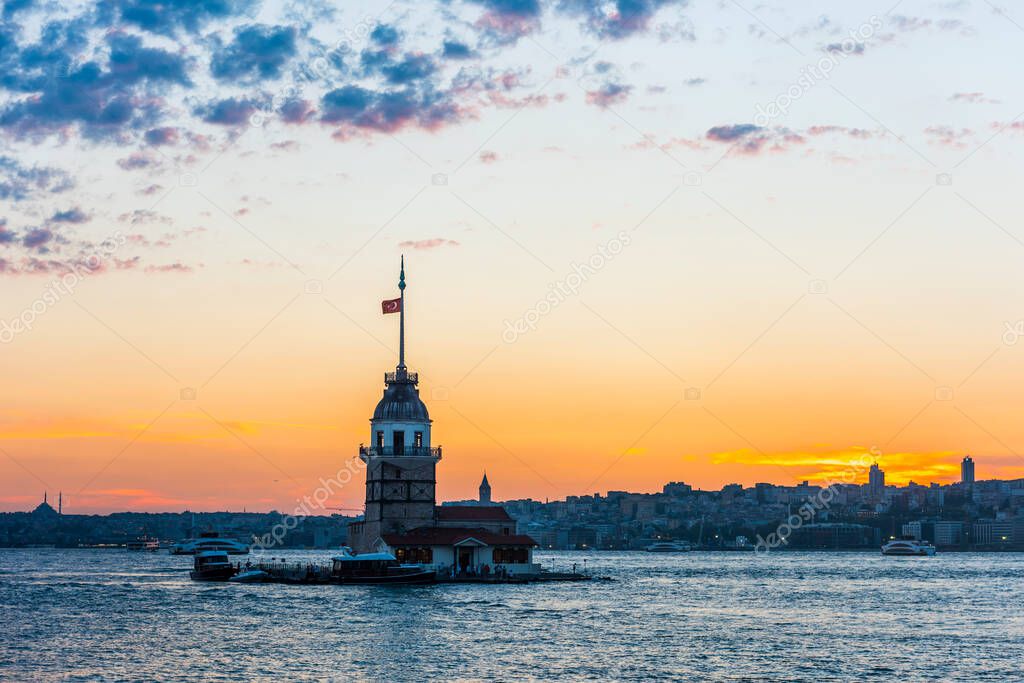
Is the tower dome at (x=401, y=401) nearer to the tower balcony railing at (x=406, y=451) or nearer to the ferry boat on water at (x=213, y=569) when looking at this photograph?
the tower balcony railing at (x=406, y=451)

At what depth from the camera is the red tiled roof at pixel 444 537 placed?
10606 cm

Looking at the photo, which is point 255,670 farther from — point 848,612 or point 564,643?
point 848,612

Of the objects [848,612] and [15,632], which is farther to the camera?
[848,612]

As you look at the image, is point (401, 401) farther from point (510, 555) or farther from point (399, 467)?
point (510, 555)

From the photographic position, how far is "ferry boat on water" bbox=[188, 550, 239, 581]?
118 metres

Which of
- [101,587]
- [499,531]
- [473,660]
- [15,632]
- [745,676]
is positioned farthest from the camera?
[101,587]

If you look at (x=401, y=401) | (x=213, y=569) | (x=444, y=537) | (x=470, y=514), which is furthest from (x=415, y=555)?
(x=213, y=569)

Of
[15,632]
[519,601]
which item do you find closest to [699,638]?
[519,601]

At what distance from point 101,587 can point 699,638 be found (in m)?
68.3

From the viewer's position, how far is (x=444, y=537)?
10725 cm

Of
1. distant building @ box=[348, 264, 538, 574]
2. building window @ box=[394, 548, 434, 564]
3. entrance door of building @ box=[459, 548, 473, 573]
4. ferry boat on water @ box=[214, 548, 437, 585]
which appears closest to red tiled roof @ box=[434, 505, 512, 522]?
distant building @ box=[348, 264, 538, 574]

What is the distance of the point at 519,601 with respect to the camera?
293ft

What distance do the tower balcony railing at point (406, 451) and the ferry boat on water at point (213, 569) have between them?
1826 centimetres

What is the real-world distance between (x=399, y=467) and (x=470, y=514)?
23.4 feet
